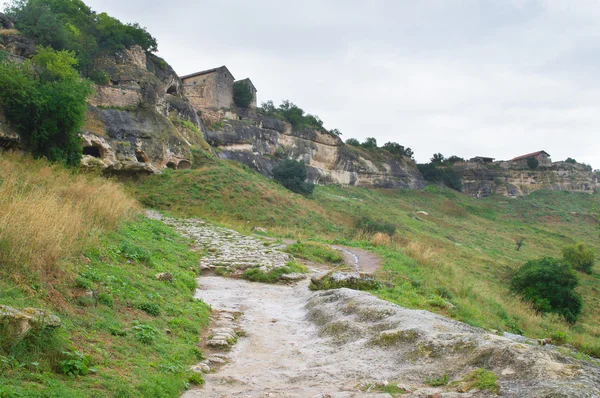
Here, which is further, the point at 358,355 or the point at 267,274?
the point at 267,274

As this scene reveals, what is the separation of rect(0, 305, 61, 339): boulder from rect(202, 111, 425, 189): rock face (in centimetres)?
4078

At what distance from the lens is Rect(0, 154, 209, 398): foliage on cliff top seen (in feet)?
11.4

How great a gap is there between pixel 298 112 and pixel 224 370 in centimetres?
6202

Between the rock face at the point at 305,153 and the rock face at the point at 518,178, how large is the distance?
1300 cm

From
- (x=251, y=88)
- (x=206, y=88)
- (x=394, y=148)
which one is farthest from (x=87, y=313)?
(x=394, y=148)

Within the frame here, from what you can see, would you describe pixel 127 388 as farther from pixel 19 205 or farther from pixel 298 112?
pixel 298 112

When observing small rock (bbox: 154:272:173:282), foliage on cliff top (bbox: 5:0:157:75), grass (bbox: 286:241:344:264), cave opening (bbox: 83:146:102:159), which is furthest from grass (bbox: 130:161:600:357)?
foliage on cliff top (bbox: 5:0:157:75)

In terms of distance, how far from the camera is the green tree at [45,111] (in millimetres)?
18312

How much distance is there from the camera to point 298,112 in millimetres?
64875

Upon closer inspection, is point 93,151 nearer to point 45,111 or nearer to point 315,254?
point 45,111

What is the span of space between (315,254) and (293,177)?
28382mm

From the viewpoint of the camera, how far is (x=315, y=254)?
1508 centimetres

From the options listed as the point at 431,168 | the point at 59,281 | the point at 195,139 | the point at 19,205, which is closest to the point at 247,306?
the point at 59,281

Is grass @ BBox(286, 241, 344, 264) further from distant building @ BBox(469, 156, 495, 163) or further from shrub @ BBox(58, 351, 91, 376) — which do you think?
distant building @ BBox(469, 156, 495, 163)
